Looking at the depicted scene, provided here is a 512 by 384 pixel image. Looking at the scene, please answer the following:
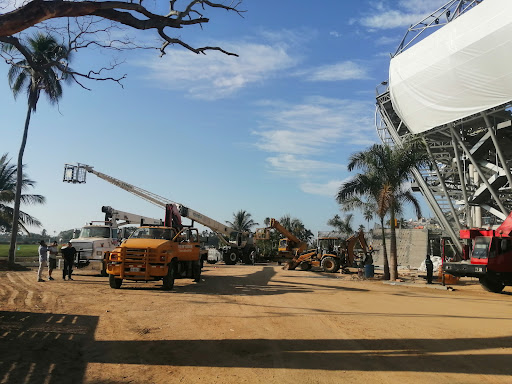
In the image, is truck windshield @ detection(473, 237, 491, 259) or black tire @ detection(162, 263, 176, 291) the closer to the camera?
black tire @ detection(162, 263, 176, 291)

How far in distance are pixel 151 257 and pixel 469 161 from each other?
99.6 ft

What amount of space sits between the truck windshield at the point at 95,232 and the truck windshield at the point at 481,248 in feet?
58.1

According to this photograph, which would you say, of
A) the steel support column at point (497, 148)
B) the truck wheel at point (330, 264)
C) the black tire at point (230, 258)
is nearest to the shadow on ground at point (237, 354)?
the truck wheel at point (330, 264)

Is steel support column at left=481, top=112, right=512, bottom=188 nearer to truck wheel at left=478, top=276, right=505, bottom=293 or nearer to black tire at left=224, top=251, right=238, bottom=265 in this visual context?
truck wheel at left=478, top=276, right=505, bottom=293

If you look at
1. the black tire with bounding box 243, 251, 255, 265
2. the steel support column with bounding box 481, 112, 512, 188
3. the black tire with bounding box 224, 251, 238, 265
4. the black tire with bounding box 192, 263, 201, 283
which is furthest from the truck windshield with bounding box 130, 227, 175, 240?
the black tire with bounding box 243, 251, 255, 265

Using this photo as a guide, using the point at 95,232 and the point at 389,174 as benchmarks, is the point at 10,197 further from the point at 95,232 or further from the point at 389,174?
the point at 389,174

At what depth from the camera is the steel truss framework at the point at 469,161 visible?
2894 centimetres

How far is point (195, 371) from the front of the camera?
5.40m

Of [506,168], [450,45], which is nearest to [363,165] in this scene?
[506,168]

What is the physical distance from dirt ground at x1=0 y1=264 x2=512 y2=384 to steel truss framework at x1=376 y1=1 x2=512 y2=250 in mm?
18474

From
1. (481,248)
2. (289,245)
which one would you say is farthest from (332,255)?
(481,248)

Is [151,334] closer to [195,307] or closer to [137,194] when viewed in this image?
[195,307]

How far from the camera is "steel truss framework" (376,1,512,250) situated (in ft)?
94.9

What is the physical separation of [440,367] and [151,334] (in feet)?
15.9
